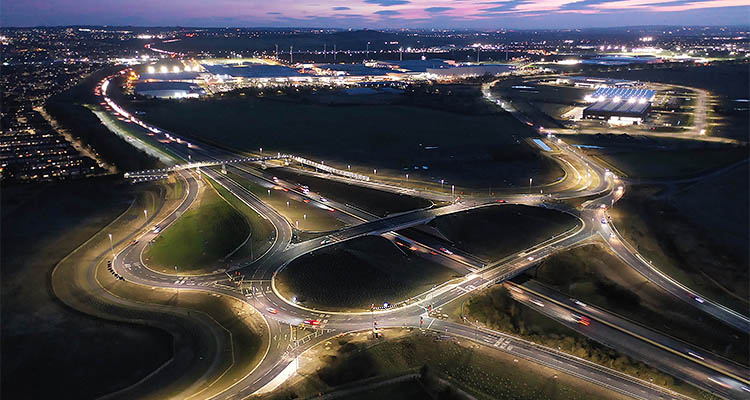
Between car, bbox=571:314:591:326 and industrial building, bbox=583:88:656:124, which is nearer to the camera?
car, bbox=571:314:591:326

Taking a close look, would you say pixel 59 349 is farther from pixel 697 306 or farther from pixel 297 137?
pixel 297 137

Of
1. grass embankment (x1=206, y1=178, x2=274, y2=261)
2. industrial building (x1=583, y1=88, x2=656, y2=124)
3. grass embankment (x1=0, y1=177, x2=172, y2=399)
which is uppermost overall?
industrial building (x1=583, y1=88, x2=656, y2=124)

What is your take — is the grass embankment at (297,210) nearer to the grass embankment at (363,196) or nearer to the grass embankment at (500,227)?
the grass embankment at (363,196)

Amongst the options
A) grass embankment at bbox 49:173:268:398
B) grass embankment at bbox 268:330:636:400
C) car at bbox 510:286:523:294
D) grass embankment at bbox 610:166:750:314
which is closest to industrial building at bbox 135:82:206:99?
grass embankment at bbox 49:173:268:398

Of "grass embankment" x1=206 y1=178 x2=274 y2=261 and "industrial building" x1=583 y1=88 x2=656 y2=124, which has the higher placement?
"industrial building" x1=583 y1=88 x2=656 y2=124

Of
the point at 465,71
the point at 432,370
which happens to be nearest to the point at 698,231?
the point at 432,370

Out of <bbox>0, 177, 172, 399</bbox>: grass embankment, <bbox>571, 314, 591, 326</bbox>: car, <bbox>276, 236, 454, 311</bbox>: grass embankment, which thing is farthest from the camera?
<bbox>276, 236, 454, 311</bbox>: grass embankment

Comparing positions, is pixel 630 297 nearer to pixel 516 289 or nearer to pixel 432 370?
pixel 516 289

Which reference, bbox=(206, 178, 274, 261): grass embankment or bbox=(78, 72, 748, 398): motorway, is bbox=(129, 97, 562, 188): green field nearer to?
bbox=(78, 72, 748, 398): motorway
